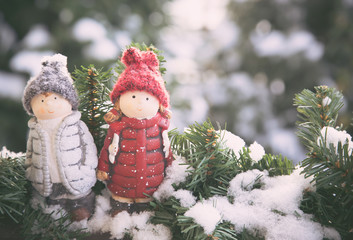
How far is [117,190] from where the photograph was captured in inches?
29.1

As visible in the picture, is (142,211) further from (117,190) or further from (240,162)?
(240,162)

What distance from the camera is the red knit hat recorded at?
2.33 ft

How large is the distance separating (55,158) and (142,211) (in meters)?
0.24

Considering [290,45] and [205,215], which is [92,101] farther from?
[290,45]

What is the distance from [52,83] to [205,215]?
44 cm

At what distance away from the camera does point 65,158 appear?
0.69 m

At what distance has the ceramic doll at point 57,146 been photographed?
0.69 m

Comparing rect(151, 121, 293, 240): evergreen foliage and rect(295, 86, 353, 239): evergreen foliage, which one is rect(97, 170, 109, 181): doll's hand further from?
rect(295, 86, 353, 239): evergreen foliage

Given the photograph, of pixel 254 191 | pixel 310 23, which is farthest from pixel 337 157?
pixel 310 23

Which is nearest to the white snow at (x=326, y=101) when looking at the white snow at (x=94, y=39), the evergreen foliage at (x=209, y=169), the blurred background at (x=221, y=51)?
the evergreen foliage at (x=209, y=169)

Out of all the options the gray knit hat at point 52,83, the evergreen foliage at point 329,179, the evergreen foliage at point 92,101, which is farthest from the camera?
the evergreen foliage at point 92,101

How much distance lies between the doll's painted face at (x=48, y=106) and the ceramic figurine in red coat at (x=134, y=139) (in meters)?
0.10

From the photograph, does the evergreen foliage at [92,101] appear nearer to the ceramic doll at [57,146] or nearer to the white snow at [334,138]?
the ceramic doll at [57,146]

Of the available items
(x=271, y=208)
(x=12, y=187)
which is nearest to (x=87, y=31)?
(x=12, y=187)
